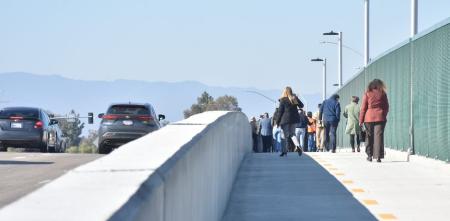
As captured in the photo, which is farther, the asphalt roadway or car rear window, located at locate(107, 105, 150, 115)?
car rear window, located at locate(107, 105, 150, 115)

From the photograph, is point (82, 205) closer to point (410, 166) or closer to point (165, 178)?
point (165, 178)

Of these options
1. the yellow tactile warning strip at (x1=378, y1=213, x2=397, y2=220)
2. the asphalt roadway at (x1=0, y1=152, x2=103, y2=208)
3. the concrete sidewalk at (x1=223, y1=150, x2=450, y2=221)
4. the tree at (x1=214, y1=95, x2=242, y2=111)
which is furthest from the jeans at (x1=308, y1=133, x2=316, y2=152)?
the tree at (x1=214, y1=95, x2=242, y2=111)

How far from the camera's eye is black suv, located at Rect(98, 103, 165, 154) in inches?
1276

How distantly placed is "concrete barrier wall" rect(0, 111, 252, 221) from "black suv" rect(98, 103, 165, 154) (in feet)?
75.6

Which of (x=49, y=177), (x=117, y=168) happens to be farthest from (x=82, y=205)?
(x=49, y=177)

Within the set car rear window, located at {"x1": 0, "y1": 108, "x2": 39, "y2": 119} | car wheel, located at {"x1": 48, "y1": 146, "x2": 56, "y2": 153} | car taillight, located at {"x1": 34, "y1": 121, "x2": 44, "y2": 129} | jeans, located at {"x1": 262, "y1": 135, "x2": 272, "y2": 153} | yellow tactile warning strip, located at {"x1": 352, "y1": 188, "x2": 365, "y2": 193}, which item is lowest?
yellow tactile warning strip, located at {"x1": 352, "y1": 188, "x2": 365, "y2": 193}

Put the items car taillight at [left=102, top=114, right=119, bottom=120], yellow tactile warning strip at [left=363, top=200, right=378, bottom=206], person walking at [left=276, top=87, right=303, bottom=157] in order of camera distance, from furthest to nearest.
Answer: car taillight at [left=102, top=114, right=119, bottom=120] < person walking at [left=276, top=87, right=303, bottom=157] < yellow tactile warning strip at [left=363, top=200, right=378, bottom=206]

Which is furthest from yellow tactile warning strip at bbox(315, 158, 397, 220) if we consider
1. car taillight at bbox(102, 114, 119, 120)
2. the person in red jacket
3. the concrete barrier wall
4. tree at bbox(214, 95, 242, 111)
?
tree at bbox(214, 95, 242, 111)

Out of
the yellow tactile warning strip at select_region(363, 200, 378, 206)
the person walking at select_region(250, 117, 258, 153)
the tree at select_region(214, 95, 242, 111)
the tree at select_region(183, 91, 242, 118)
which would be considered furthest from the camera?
the tree at select_region(183, 91, 242, 118)

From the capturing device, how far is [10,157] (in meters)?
26.3

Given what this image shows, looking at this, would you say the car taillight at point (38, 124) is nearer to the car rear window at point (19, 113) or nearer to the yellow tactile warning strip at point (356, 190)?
the car rear window at point (19, 113)

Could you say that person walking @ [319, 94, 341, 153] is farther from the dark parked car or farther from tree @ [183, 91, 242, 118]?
tree @ [183, 91, 242, 118]

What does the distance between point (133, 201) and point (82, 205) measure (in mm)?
370

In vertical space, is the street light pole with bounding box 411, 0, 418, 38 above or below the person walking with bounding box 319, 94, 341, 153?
above
